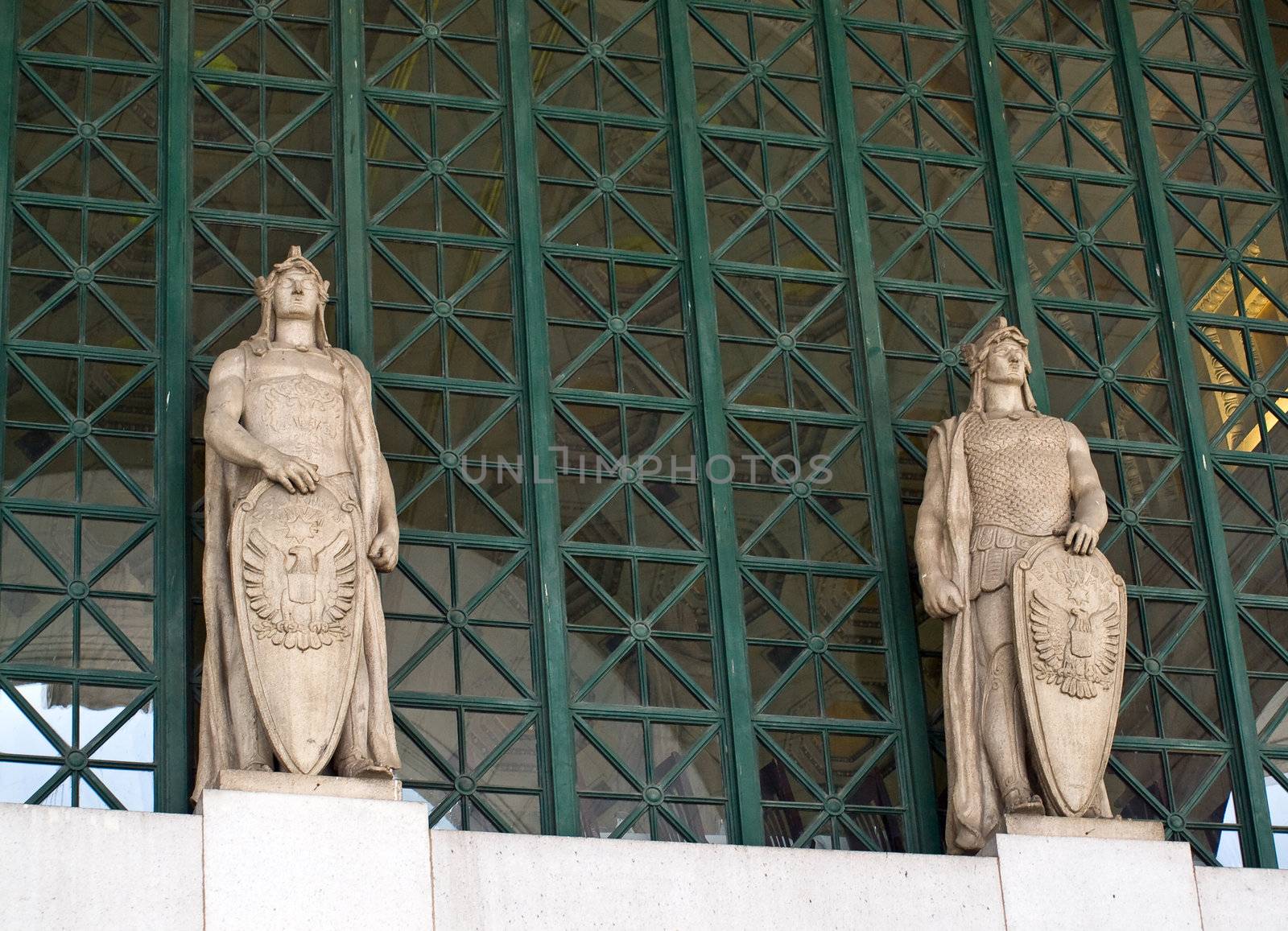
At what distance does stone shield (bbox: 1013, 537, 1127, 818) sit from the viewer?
1295 cm

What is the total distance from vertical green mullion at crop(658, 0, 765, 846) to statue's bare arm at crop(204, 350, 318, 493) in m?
2.65

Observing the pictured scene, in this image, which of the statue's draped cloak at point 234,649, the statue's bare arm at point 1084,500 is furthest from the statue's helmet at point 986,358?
the statue's draped cloak at point 234,649

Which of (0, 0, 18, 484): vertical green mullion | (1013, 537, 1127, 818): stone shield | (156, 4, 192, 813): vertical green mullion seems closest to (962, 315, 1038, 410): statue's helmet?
(1013, 537, 1127, 818): stone shield

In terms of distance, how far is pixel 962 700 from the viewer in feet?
43.4

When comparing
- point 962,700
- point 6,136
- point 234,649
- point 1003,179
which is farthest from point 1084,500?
point 6,136

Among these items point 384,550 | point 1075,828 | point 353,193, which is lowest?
point 1075,828

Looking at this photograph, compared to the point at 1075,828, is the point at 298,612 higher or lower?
higher

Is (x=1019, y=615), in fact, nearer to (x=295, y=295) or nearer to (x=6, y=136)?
(x=295, y=295)

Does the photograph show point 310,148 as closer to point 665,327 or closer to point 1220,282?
point 665,327

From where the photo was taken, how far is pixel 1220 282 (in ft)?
52.4

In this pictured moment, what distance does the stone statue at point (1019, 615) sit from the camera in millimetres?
13000

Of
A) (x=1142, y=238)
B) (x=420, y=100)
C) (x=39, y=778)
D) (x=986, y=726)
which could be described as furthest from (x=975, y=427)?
(x=39, y=778)

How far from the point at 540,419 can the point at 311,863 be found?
3304 mm

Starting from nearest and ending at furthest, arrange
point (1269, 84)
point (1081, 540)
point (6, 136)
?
1. point (1081, 540)
2. point (6, 136)
3. point (1269, 84)
